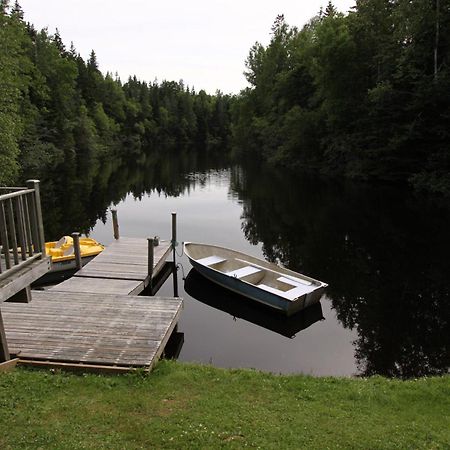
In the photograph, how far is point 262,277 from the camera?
15.3 m

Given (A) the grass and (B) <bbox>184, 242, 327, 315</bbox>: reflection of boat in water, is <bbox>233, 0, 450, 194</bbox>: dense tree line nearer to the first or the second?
(B) <bbox>184, 242, 327, 315</bbox>: reflection of boat in water

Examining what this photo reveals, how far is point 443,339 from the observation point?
463 inches

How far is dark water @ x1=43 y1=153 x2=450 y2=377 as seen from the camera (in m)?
11.4

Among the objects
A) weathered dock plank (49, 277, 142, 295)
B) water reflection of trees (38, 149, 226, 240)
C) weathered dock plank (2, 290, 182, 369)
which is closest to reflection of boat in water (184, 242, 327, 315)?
weathered dock plank (49, 277, 142, 295)

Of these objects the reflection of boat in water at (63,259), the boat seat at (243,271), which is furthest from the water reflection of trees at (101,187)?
the boat seat at (243,271)

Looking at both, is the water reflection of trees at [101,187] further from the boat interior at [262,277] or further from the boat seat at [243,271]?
the boat seat at [243,271]

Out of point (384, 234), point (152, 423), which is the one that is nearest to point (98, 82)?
point (384, 234)

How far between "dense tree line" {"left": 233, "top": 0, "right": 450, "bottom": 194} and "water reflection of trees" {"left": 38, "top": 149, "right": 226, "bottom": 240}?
13.8m

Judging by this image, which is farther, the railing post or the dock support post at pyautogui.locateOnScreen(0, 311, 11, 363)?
the dock support post at pyautogui.locateOnScreen(0, 311, 11, 363)

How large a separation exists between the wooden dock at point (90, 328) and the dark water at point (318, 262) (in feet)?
5.83

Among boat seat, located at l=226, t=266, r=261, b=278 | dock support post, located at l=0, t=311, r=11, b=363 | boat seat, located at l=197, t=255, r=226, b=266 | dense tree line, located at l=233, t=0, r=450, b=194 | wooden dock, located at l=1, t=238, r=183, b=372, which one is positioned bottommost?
boat seat, located at l=226, t=266, r=261, b=278

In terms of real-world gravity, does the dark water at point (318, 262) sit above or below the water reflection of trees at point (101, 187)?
below

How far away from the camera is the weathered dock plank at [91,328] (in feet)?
27.4

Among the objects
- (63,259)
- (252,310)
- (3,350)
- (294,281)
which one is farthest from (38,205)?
(63,259)
